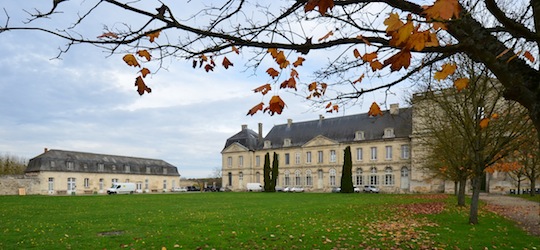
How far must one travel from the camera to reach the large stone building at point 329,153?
1895 inches

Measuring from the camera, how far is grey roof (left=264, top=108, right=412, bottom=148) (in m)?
48.7

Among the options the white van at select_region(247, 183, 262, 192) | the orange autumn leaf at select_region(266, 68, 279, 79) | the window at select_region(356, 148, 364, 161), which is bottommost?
the white van at select_region(247, 183, 262, 192)

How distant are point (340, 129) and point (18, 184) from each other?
3896 cm

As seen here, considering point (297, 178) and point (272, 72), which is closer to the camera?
point (272, 72)

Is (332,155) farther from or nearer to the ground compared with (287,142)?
nearer to the ground

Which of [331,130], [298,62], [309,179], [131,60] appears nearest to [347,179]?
[331,130]

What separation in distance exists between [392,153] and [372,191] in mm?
5327

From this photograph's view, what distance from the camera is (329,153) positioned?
53875 millimetres

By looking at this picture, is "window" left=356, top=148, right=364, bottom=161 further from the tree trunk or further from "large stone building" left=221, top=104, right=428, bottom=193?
the tree trunk

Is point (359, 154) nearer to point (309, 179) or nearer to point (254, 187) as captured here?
point (309, 179)

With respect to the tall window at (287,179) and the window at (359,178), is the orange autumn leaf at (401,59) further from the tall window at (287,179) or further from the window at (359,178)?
the tall window at (287,179)

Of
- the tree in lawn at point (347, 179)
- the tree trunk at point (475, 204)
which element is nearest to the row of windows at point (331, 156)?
the tree in lawn at point (347, 179)

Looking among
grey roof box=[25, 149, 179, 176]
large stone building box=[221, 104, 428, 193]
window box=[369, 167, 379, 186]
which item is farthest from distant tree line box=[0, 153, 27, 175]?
window box=[369, 167, 379, 186]

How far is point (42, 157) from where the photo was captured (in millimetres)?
49906
